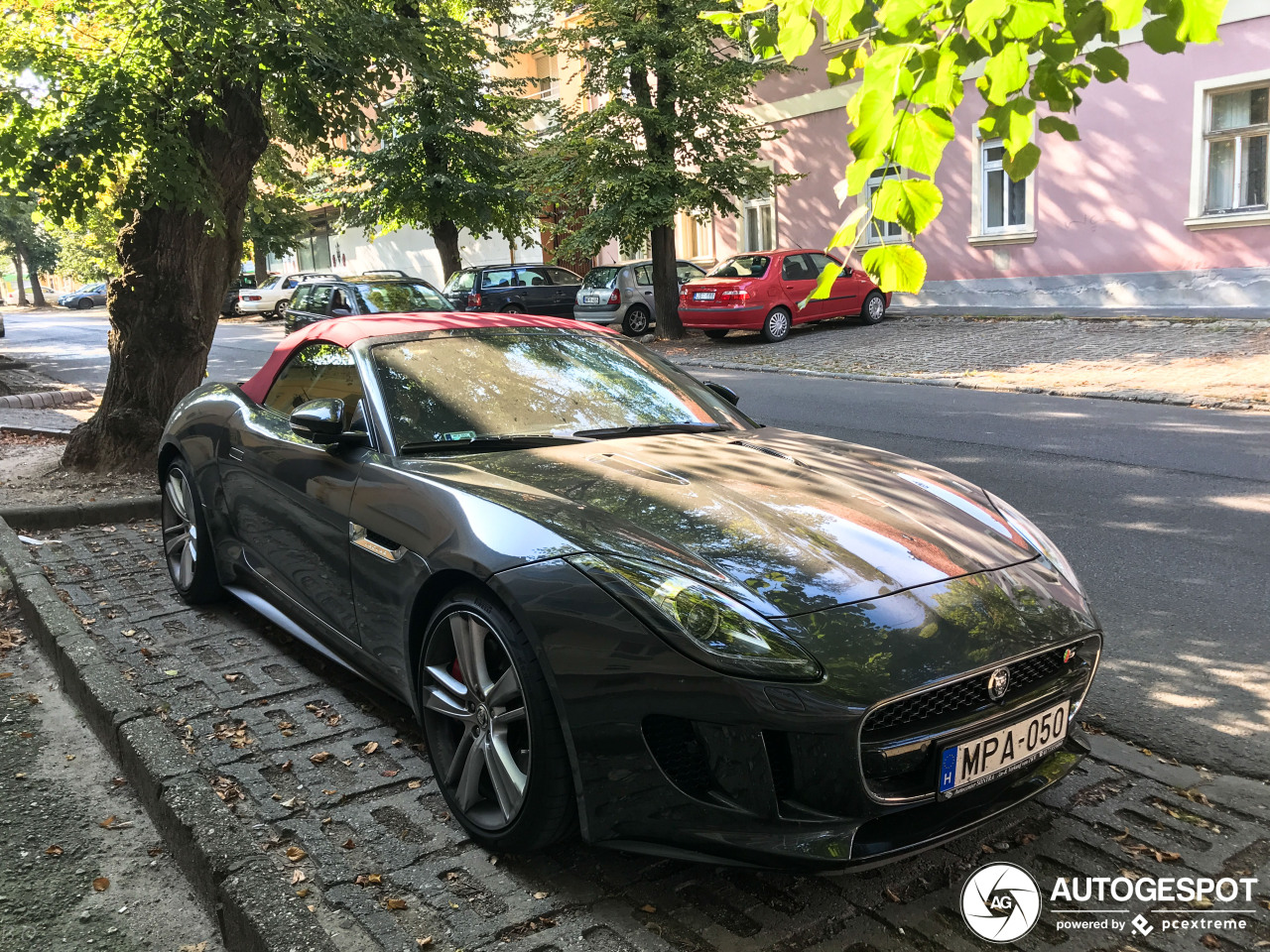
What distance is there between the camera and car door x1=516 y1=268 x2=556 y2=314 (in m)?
25.5

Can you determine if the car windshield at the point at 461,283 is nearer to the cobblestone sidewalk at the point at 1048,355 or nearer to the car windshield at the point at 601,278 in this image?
the car windshield at the point at 601,278

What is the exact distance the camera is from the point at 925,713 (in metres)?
2.50

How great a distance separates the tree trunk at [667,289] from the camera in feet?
67.4

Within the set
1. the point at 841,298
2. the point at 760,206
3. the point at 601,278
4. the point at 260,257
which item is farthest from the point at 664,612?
the point at 260,257

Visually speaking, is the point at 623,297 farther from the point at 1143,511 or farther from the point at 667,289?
the point at 1143,511

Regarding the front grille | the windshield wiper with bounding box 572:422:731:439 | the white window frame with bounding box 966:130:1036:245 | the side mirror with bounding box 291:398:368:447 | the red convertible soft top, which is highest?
the white window frame with bounding box 966:130:1036:245

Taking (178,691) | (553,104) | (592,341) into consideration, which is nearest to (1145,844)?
(592,341)

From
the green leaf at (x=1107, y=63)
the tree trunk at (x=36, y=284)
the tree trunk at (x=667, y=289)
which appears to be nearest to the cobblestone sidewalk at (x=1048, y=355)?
the tree trunk at (x=667, y=289)

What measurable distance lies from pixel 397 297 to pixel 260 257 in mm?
31354

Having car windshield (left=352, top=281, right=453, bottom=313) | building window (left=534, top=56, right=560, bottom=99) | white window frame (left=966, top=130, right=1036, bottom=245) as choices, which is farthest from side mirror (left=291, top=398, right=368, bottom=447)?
building window (left=534, top=56, right=560, bottom=99)

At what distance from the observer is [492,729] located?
115 inches

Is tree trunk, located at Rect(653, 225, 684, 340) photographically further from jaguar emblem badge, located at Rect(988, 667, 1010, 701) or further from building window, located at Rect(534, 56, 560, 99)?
jaguar emblem badge, located at Rect(988, 667, 1010, 701)

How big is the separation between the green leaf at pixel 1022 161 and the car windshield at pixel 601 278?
1884cm

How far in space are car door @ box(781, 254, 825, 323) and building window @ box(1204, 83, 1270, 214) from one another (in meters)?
6.38
